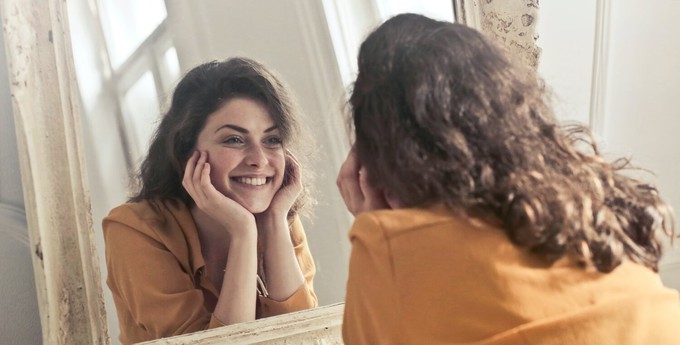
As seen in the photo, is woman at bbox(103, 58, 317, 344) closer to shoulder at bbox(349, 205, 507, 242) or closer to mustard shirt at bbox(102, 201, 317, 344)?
mustard shirt at bbox(102, 201, 317, 344)

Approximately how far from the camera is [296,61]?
1338mm

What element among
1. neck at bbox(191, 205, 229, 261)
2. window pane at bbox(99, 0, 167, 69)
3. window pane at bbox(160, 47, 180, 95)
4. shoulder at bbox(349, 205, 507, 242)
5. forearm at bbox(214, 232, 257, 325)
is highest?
window pane at bbox(99, 0, 167, 69)

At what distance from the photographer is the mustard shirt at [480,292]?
0.83m

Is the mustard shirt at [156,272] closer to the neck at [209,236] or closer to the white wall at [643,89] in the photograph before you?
the neck at [209,236]

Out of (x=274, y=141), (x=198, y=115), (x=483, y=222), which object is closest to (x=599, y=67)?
(x=274, y=141)

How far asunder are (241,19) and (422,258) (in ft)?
2.07

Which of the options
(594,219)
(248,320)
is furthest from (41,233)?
(594,219)

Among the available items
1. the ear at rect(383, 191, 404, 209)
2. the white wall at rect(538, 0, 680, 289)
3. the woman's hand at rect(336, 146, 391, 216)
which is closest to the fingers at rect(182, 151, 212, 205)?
the woman's hand at rect(336, 146, 391, 216)

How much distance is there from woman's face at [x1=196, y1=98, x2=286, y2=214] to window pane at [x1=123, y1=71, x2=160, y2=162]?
80mm

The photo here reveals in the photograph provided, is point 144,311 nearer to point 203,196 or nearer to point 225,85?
point 203,196

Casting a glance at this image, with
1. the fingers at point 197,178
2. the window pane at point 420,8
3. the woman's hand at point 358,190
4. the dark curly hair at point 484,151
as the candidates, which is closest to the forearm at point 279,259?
the fingers at point 197,178

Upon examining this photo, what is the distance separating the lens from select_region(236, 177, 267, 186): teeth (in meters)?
1.27

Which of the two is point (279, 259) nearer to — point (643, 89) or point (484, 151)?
point (484, 151)

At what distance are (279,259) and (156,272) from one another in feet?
0.66
